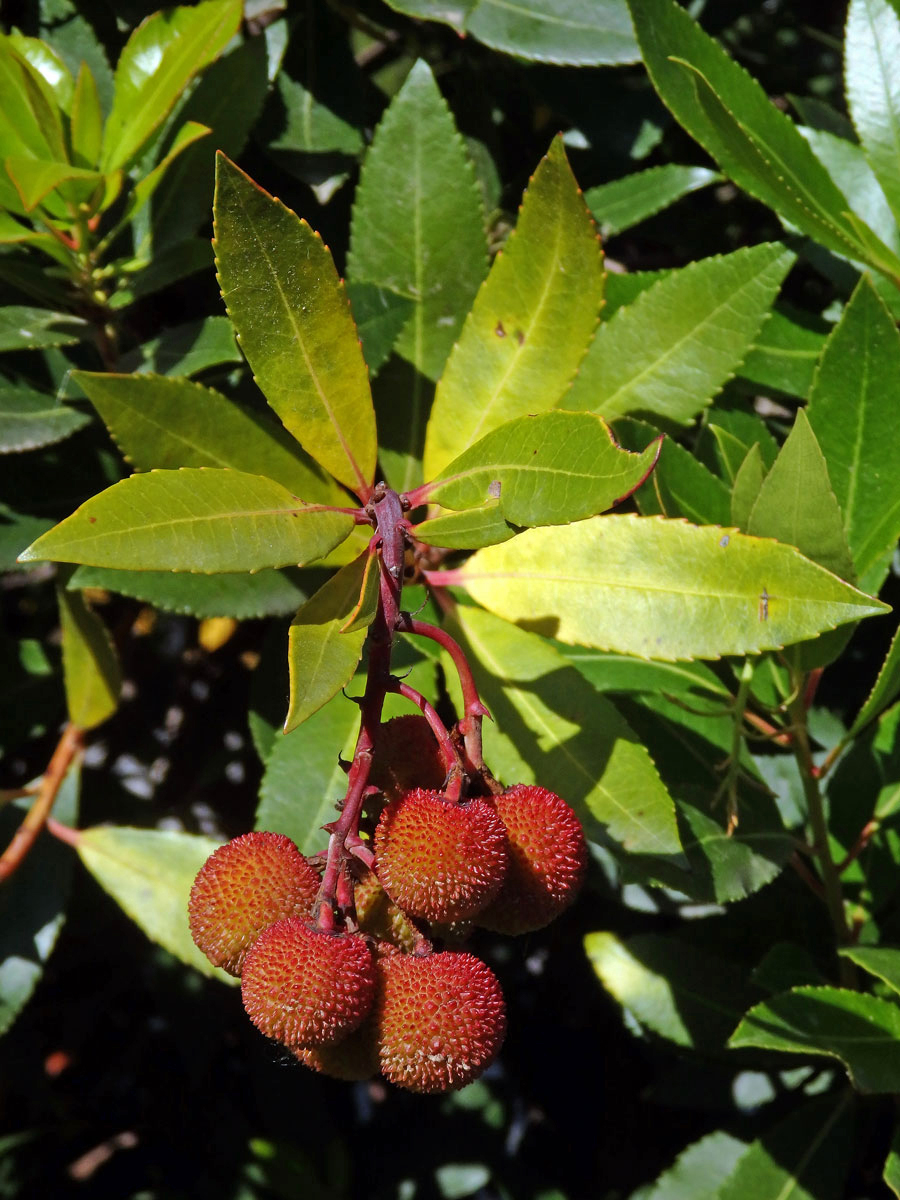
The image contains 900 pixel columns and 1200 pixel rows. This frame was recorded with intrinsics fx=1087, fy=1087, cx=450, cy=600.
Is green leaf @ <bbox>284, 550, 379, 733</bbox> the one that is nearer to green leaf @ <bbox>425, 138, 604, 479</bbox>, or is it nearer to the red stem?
the red stem

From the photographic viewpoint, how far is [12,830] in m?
1.52

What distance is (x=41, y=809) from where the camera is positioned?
58.4 inches

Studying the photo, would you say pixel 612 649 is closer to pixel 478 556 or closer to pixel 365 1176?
pixel 478 556

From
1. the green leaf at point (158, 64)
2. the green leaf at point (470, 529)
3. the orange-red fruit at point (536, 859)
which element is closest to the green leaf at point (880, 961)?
the orange-red fruit at point (536, 859)

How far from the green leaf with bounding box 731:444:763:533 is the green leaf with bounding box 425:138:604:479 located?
0.18 m

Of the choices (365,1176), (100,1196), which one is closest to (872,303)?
(365,1176)

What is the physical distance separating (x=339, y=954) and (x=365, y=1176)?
1.58 meters

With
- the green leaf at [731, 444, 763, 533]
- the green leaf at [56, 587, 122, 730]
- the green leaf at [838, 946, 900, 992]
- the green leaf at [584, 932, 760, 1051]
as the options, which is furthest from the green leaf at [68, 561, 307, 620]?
the green leaf at [838, 946, 900, 992]

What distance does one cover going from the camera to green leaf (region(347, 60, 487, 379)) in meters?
1.19

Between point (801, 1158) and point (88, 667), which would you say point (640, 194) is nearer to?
point (88, 667)

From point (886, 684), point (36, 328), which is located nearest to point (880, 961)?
point (886, 684)

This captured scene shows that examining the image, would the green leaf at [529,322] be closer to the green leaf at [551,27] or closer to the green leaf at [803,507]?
the green leaf at [803,507]

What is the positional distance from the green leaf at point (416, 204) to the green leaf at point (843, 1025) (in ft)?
2.78

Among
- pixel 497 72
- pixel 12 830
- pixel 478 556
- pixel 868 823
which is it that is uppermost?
pixel 497 72
